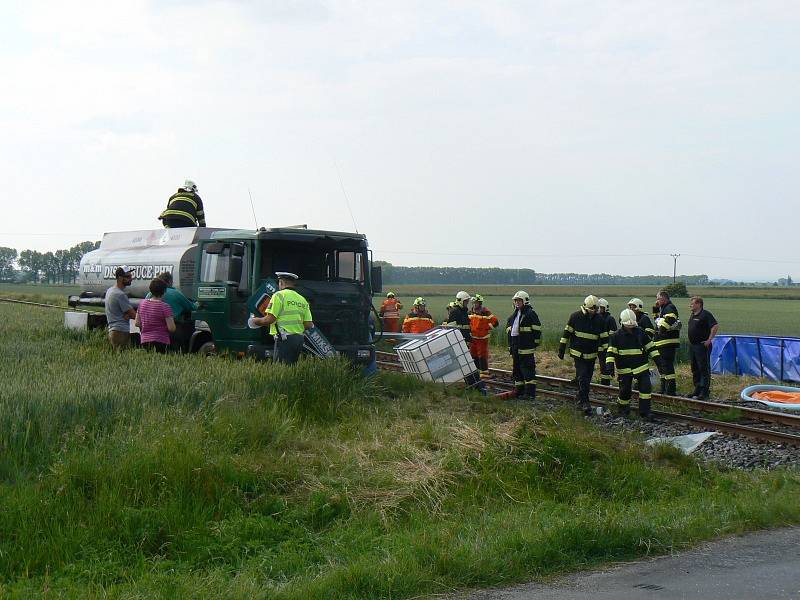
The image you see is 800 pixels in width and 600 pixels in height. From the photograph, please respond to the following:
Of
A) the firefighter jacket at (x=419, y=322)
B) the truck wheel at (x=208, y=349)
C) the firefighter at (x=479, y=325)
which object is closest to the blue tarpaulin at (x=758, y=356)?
the firefighter at (x=479, y=325)

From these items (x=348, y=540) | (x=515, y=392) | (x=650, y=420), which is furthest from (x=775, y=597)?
(x=515, y=392)

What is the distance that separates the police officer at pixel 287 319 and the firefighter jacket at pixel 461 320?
610 centimetres

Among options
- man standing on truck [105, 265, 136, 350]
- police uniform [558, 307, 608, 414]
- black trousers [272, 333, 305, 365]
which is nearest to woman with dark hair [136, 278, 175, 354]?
man standing on truck [105, 265, 136, 350]

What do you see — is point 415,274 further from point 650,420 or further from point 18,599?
point 18,599

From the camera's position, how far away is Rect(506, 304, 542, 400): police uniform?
14.8m

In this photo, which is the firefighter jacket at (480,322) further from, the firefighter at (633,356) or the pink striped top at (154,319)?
the pink striped top at (154,319)

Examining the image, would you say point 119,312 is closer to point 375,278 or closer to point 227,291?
point 227,291

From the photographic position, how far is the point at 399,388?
474 inches

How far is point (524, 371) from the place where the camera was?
15031 millimetres

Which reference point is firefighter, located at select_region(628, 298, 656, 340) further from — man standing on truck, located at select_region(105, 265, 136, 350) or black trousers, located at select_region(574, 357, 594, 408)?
man standing on truck, located at select_region(105, 265, 136, 350)

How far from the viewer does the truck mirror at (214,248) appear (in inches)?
524

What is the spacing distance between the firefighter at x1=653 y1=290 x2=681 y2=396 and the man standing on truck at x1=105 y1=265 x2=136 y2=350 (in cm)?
880

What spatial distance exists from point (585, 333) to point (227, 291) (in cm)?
540

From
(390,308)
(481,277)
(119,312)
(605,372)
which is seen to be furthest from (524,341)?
(481,277)
